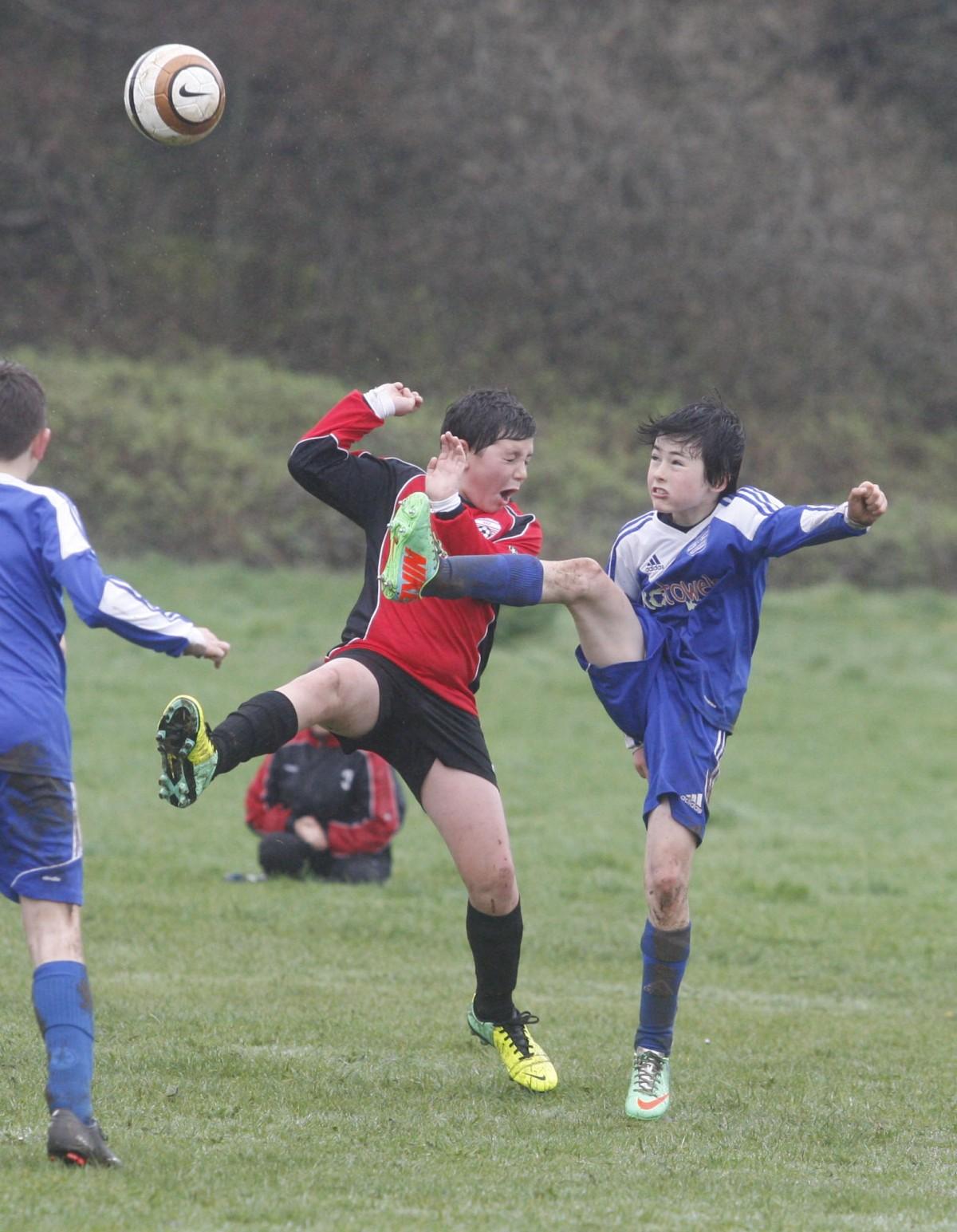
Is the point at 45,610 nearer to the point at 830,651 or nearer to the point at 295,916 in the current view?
the point at 295,916

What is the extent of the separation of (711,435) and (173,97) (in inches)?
108

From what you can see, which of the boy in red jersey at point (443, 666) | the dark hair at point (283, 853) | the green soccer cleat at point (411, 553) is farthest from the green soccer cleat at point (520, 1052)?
the dark hair at point (283, 853)

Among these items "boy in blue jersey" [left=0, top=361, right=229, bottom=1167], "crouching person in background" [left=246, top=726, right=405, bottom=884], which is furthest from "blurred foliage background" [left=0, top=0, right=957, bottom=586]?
"boy in blue jersey" [left=0, top=361, right=229, bottom=1167]

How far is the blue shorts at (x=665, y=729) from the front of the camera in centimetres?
549

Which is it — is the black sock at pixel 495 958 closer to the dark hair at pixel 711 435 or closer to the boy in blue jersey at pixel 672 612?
the boy in blue jersey at pixel 672 612

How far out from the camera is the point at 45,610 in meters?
4.28

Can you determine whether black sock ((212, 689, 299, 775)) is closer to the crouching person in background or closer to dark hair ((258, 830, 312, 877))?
the crouching person in background

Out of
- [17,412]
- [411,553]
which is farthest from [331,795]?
[17,412]

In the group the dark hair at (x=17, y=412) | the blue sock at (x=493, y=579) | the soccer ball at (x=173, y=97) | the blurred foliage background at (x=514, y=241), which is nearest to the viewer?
the dark hair at (x=17, y=412)

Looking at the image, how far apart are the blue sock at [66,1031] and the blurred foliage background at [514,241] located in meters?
19.2

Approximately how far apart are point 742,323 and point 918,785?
17.9 m

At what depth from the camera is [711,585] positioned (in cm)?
570

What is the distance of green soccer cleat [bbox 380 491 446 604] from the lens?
518 centimetres

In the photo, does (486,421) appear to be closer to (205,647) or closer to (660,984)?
(205,647)
